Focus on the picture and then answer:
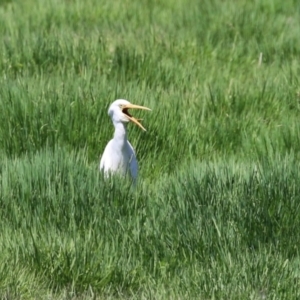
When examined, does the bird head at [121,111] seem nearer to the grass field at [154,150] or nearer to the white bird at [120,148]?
the white bird at [120,148]

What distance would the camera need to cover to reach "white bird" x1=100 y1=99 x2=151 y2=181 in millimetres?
5426

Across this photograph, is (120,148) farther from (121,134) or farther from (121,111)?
(121,111)

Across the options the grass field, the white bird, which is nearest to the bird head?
the white bird

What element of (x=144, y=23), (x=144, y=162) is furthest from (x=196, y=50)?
(x=144, y=162)

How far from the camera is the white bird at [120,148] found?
5426 millimetres

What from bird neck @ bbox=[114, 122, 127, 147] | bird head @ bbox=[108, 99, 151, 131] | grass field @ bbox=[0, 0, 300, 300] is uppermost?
bird head @ bbox=[108, 99, 151, 131]

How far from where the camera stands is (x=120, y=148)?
18.0 feet

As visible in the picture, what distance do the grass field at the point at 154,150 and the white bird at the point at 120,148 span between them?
15 cm

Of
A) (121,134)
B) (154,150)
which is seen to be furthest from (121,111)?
(154,150)

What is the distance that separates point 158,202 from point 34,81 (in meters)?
1.83

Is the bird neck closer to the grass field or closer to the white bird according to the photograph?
the white bird

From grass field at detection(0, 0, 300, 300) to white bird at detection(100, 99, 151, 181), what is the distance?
6.0 inches

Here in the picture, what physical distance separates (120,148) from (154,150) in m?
0.56

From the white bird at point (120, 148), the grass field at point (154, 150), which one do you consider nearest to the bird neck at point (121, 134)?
the white bird at point (120, 148)
